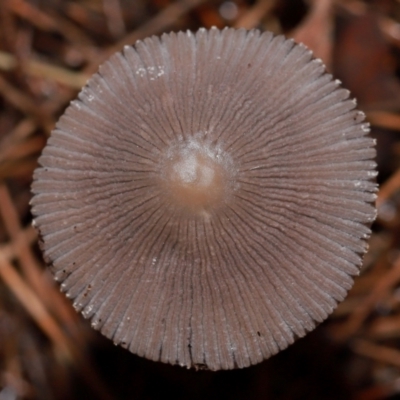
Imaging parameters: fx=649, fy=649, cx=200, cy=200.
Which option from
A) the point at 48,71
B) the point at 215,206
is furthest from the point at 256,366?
the point at 48,71

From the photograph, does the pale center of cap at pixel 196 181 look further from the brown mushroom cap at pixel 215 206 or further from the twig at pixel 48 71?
the twig at pixel 48 71

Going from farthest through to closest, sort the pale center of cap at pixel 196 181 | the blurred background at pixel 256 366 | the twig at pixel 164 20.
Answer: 1. the twig at pixel 164 20
2. the blurred background at pixel 256 366
3. the pale center of cap at pixel 196 181

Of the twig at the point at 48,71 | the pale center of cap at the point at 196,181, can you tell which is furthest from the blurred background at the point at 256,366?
the pale center of cap at the point at 196,181

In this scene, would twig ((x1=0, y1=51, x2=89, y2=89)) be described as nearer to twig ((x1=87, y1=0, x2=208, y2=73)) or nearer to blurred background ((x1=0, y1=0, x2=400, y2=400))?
blurred background ((x1=0, y1=0, x2=400, y2=400))

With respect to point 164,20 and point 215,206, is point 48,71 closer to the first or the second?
point 164,20

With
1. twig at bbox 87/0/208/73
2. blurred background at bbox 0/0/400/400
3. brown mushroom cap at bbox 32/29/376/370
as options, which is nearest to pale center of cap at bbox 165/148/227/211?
brown mushroom cap at bbox 32/29/376/370

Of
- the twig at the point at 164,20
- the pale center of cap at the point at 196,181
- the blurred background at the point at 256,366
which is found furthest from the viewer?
the twig at the point at 164,20

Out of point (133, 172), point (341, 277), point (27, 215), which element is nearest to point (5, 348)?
point (27, 215)
